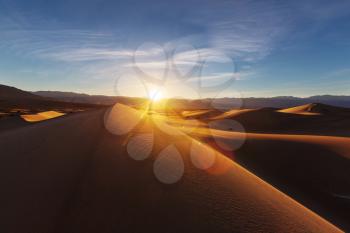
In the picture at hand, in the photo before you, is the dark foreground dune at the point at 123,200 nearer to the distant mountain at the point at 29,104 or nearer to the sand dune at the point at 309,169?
the sand dune at the point at 309,169

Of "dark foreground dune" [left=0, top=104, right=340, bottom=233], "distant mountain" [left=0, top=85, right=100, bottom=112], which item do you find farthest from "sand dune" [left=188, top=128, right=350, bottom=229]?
"distant mountain" [left=0, top=85, right=100, bottom=112]

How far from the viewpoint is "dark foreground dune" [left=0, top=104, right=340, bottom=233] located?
3121 mm

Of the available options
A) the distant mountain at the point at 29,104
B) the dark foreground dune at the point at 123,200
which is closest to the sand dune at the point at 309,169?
the dark foreground dune at the point at 123,200

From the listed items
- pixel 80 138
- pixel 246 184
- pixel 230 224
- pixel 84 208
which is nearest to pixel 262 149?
pixel 246 184

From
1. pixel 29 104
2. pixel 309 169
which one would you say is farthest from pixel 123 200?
pixel 29 104

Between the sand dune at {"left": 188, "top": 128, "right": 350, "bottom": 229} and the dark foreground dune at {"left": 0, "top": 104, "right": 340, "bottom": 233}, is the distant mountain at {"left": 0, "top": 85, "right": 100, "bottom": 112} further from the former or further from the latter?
the dark foreground dune at {"left": 0, "top": 104, "right": 340, "bottom": 233}

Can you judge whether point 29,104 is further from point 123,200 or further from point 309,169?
point 123,200

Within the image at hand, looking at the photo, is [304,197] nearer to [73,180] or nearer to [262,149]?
[262,149]

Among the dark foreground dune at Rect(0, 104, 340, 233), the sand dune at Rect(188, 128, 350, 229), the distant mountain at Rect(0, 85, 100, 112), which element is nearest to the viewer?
the dark foreground dune at Rect(0, 104, 340, 233)

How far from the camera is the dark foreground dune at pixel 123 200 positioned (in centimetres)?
312

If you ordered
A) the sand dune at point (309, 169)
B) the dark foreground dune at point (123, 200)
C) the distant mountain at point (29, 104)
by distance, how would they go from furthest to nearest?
the distant mountain at point (29, 104) < the sand dune at point (309, 169) < the dark foreground dune at point (123, 200)

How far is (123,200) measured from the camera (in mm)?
3717

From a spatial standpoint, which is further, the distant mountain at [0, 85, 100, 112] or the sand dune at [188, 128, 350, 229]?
the distant mountain at [0, 85, 100, 112]

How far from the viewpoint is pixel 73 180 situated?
4.25m
